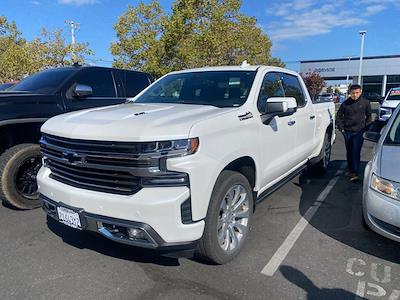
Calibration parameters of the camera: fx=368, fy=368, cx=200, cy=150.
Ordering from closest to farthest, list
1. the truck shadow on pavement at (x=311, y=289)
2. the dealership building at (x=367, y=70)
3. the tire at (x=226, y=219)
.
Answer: the truck shadow on pavement at (x=311, y=289)
the tire at (x=226, y=219)
the dealership building at (x=367, y=70)

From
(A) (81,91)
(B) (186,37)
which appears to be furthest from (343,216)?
(B) (186,37)

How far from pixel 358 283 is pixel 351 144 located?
13.3 ft

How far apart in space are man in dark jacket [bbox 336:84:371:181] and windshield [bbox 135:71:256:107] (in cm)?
317

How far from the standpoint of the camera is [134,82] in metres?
7.10

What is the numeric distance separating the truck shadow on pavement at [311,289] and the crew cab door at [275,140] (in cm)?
101

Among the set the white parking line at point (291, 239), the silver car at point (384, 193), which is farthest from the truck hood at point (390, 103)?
the silver car at point (384, 193)

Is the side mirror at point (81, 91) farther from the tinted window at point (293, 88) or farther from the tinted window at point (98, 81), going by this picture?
the tinted window at point (293, 88)

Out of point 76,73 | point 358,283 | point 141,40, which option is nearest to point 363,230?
point 358,283

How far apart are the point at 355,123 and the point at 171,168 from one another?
4924 millimetres

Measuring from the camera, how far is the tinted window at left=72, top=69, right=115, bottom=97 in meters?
5.98

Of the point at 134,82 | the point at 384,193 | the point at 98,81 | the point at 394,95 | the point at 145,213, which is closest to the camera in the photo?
the point at 145,213

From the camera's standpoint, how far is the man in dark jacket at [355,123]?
21.7 feet

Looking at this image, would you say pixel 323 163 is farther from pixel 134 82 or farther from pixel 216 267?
pixel 216 267

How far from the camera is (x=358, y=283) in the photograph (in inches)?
125
